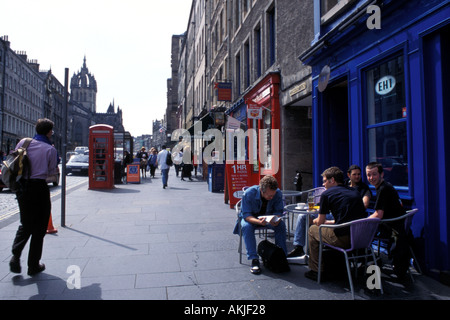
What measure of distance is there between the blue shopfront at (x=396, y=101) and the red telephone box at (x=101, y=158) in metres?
10.3

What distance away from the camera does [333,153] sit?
7.96 meters

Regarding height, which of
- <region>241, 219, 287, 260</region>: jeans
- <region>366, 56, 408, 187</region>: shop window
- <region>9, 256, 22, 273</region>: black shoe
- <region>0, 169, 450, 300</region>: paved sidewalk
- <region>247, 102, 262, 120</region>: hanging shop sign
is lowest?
<region>0, 169, 450, 300</region>: paved sidewalk

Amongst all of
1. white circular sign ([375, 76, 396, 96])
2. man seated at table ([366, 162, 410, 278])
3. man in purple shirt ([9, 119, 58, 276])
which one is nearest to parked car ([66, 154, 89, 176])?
man in purple shirt ([9, 119, 58, 276])

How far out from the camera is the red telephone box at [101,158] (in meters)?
15.5

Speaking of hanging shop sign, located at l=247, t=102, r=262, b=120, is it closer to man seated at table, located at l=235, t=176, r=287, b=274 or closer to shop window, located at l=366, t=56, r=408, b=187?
shop window, located at l=366, t=56, r=408, b=187

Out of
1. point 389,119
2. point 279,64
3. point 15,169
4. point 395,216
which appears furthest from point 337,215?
point 279,64

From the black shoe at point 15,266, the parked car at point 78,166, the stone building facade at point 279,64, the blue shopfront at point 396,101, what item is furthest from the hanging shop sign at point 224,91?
the black shoe at point 15,266

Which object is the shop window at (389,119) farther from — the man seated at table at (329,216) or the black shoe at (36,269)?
the black shoe at (36,269)

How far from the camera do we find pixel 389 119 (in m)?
5.66

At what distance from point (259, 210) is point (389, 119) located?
Answer: 2501 mm

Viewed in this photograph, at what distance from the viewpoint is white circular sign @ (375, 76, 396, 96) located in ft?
18.4

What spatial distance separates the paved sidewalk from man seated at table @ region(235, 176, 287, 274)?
0.35m
